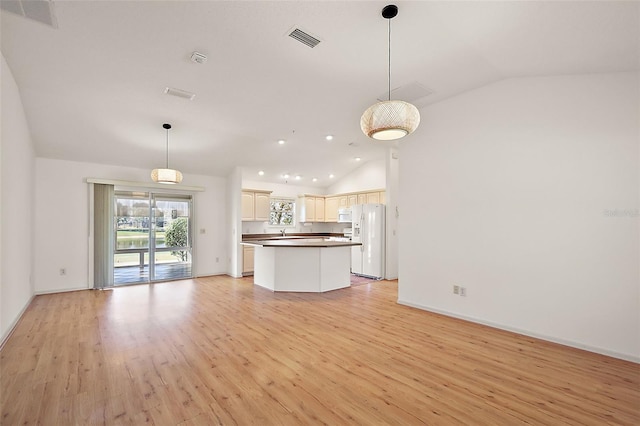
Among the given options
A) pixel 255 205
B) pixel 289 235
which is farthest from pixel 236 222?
pixel 289 235

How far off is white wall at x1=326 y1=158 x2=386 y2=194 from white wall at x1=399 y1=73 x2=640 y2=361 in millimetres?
3282

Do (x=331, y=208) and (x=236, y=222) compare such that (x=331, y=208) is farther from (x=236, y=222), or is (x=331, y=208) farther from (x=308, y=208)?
(x=236, y=222)

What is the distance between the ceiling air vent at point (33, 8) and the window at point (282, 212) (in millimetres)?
6463

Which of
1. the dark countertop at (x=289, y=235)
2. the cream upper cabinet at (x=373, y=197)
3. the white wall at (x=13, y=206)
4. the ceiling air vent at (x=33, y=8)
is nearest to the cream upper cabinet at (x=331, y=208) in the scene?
the dark countertop at (x=289, y=235)

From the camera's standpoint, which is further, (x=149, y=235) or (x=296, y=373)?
(x=149, y=235)

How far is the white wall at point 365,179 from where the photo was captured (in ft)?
25.8

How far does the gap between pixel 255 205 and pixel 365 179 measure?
10.4ft

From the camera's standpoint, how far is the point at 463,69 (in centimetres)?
346

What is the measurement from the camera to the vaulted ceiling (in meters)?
2.50

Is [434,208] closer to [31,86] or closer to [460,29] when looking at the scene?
[460,29]

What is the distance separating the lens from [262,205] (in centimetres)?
790

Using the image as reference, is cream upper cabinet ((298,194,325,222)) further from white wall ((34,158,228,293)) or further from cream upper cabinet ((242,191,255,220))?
white wall ((34,158,228,293))

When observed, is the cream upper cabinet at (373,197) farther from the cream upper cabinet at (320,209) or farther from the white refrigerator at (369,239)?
the cream upper cabinet at (320,209)

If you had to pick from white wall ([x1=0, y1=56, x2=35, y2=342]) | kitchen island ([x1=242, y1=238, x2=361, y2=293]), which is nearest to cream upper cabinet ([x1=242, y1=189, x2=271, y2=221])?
kitchen island ([x1=242, y1=238, x2=361, y2=293])
